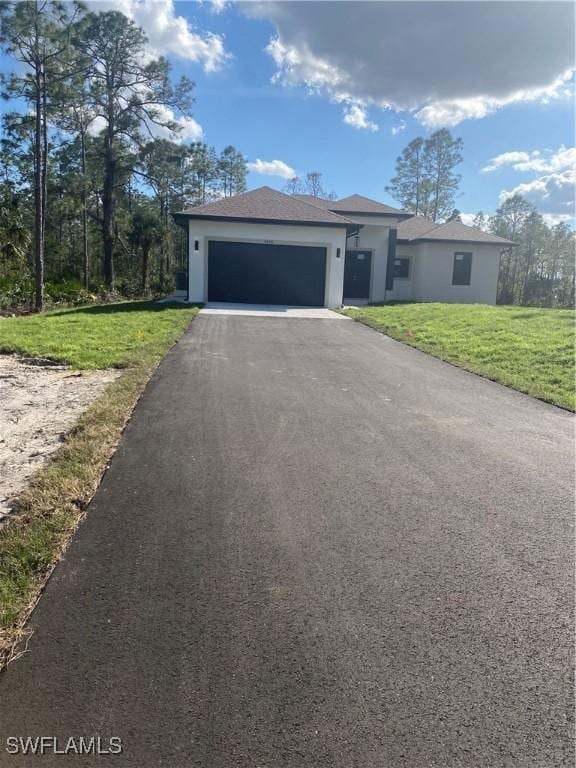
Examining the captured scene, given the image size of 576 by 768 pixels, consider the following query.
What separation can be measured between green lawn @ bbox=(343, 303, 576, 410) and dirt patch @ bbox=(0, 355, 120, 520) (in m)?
5.86

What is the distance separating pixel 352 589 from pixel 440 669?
0.58 meters

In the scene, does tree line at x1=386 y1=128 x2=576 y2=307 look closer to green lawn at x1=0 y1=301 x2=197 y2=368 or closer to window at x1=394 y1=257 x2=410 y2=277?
window at x1=394 y1=257 x2=410 y2=277

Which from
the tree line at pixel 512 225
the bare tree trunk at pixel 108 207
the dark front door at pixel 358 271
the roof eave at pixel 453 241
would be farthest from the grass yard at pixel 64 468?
the tree line at pixel 512 225

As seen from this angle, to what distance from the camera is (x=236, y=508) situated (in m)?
3.33

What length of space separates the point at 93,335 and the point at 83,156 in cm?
2178

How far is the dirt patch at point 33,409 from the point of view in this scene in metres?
3.86

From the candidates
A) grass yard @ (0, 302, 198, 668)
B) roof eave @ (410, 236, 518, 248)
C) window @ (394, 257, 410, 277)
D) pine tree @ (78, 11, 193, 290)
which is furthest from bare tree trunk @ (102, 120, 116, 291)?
grass yard @ (0, 302, 198, 668)

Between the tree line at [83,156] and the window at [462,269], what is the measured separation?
49.8ft

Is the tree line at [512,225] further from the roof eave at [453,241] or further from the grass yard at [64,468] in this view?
the grass yard at [64,468]

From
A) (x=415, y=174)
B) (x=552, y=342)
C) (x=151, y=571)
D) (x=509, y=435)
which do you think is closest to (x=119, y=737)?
(x=151, y=571)

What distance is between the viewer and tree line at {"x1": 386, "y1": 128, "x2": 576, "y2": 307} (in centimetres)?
4541

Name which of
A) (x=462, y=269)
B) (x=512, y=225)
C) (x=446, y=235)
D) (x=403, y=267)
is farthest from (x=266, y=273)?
(x=512, y=225)

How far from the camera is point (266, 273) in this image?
743 inches

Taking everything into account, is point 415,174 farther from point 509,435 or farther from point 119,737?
point 119,737
